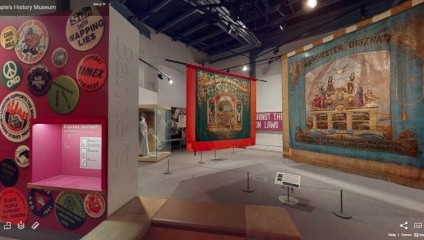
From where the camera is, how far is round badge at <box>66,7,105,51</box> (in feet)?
7.14

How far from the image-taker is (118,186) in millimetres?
2314

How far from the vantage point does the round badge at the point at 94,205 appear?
220 cm

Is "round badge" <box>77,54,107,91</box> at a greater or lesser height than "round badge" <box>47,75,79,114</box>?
greater

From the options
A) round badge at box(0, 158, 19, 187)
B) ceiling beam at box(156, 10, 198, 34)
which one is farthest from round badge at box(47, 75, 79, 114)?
ceiling beam at box(156, 10, 198, 34)

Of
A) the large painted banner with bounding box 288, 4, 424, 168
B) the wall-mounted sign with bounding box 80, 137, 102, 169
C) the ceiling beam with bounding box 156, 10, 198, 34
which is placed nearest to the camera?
the wall-mounted sign with bounding box 80, 137, 102, 169

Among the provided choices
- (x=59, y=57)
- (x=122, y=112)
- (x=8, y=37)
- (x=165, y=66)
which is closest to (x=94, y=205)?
(x=122, y=112)

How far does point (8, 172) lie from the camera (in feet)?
8.05

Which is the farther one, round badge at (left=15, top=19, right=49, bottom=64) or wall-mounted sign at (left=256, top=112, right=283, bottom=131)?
wall-mounted sign at (left=256, top=112, right=283, bottom=131)

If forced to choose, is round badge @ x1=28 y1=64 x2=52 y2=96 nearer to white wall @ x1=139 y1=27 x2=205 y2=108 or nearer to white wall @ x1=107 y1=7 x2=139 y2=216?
white wall @ x1=107 y1=7 x2=139 y2=216

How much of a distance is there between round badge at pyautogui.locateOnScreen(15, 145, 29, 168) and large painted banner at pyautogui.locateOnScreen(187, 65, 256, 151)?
2374 millimetres

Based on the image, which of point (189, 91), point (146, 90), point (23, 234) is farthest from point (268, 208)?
point (146, 90)

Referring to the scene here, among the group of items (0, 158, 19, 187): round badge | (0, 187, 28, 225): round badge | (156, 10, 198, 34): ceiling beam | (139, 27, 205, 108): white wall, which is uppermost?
(156, 10, 198, 34): ceiling beam

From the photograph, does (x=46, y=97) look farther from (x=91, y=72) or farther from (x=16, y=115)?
(x=91, y=72)

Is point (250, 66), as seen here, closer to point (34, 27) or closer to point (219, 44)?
point (219, 44)
